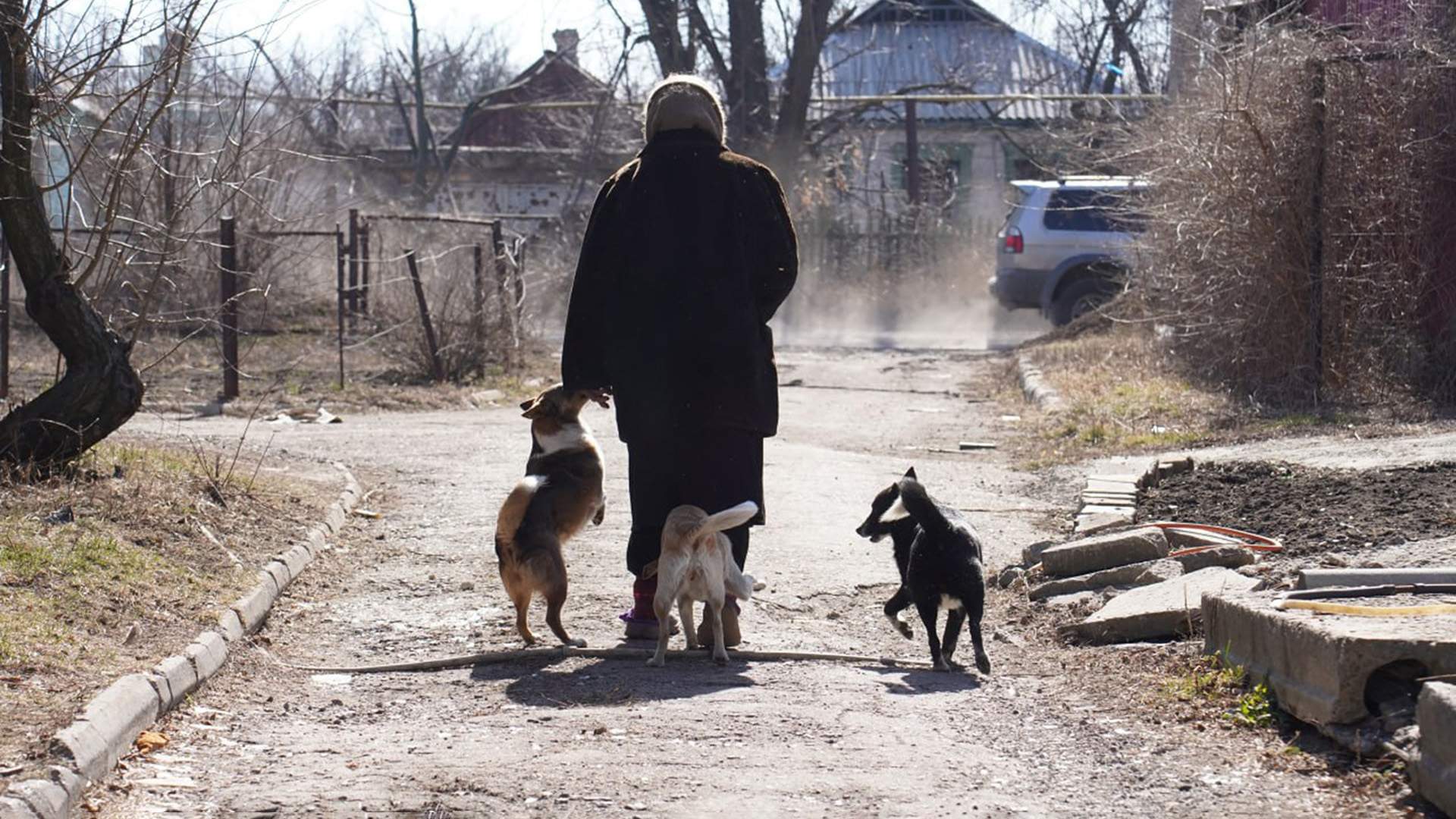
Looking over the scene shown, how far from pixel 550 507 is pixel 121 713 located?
5.92ft

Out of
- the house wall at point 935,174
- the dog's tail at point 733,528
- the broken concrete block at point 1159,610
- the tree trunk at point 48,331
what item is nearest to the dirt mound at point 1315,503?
the broken concrete block at point 1159,610

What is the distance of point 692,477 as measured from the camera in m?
6.12

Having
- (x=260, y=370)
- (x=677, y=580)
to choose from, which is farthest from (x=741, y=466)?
(x=260, y=370)

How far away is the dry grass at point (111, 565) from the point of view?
5.19 meters

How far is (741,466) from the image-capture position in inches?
242

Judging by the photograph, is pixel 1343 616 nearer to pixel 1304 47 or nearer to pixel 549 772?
pixel 549 772

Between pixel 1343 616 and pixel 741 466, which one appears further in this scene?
pixel 741 466

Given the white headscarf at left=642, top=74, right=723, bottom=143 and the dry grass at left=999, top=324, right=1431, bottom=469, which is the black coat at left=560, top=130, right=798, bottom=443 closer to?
the white headscarf at left=642, top=74, right=723, bottom=143

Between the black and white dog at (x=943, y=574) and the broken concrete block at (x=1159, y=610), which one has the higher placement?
the black and white dog at (x=943, y=574)

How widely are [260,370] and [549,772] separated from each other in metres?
14.9

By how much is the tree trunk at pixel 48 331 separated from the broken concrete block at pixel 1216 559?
539 centimetres

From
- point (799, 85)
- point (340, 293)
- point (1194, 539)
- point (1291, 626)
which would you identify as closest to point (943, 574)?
point (1291, 626)

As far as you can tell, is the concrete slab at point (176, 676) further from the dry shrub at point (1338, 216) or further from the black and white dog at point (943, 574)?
the dry shrub at point (1338, 216)

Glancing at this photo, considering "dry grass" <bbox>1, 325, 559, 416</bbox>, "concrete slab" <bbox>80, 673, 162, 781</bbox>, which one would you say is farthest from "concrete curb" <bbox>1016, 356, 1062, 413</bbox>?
"concrete slab" <bbox>80, 673, 162, 781</bbox>
